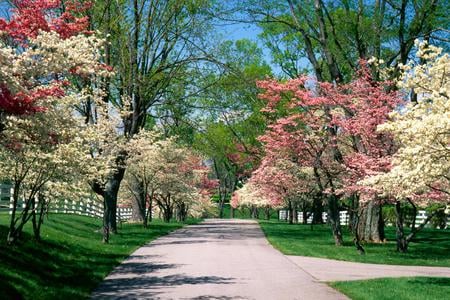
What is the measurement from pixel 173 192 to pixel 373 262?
1248 inches

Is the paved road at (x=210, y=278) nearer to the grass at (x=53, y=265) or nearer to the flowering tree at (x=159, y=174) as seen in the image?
the grass at (x=53, y=265)

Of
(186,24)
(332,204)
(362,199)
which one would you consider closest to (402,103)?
(362,199)

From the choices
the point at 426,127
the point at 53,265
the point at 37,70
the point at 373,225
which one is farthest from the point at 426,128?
the point at 373,225

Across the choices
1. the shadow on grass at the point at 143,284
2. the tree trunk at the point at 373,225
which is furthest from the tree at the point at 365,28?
the shadow on grass at the point at 143,284

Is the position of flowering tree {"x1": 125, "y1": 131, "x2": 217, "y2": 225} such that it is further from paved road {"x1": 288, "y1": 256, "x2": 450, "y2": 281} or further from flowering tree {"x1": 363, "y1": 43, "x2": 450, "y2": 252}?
flowering tree {"x1": 363, "y1": 43, "x2": 450, "y2": 252}

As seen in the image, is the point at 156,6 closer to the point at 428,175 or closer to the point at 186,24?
the point at 186,24

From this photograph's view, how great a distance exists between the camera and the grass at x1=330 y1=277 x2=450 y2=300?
10101 mm

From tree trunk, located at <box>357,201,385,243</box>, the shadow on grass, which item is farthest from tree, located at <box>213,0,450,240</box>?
the shadow on grass

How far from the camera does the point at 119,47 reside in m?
25.0

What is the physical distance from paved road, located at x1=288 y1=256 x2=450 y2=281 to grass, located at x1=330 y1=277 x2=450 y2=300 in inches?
32.5

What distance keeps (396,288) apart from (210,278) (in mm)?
4098

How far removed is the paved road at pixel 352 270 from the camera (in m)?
13.0

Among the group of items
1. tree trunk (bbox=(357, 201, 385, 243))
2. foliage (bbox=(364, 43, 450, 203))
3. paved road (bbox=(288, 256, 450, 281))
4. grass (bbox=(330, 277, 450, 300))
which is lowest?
grass (bbox=(330, 277, 450, 300))

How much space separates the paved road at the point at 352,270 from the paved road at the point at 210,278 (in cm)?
40
